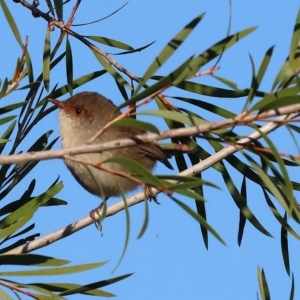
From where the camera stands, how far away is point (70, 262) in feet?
11.0

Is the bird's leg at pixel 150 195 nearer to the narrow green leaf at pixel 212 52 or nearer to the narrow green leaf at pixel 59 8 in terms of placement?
the narrow green leaf at pixel 59 8

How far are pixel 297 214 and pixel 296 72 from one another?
0.54m

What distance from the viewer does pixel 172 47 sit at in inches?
101

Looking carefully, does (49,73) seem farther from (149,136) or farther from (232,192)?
(149,136)

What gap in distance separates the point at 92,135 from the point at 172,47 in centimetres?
298

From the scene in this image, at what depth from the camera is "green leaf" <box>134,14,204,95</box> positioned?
2.46m

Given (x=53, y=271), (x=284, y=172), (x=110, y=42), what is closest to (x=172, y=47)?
(x=284, y=172)

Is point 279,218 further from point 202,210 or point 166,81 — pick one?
point 166,81

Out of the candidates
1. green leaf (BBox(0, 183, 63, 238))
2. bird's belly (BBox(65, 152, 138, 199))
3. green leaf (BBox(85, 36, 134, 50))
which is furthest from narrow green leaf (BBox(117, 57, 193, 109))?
bird's belly (BBox(65, 152, 138, 199))

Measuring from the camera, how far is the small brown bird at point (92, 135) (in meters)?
5.19

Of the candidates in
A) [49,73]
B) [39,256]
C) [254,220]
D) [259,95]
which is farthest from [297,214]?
[49,73]

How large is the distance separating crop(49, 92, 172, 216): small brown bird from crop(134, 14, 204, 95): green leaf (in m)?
2.46

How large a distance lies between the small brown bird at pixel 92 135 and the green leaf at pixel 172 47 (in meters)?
2.46

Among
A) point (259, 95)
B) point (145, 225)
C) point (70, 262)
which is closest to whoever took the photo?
point (145, 225)
